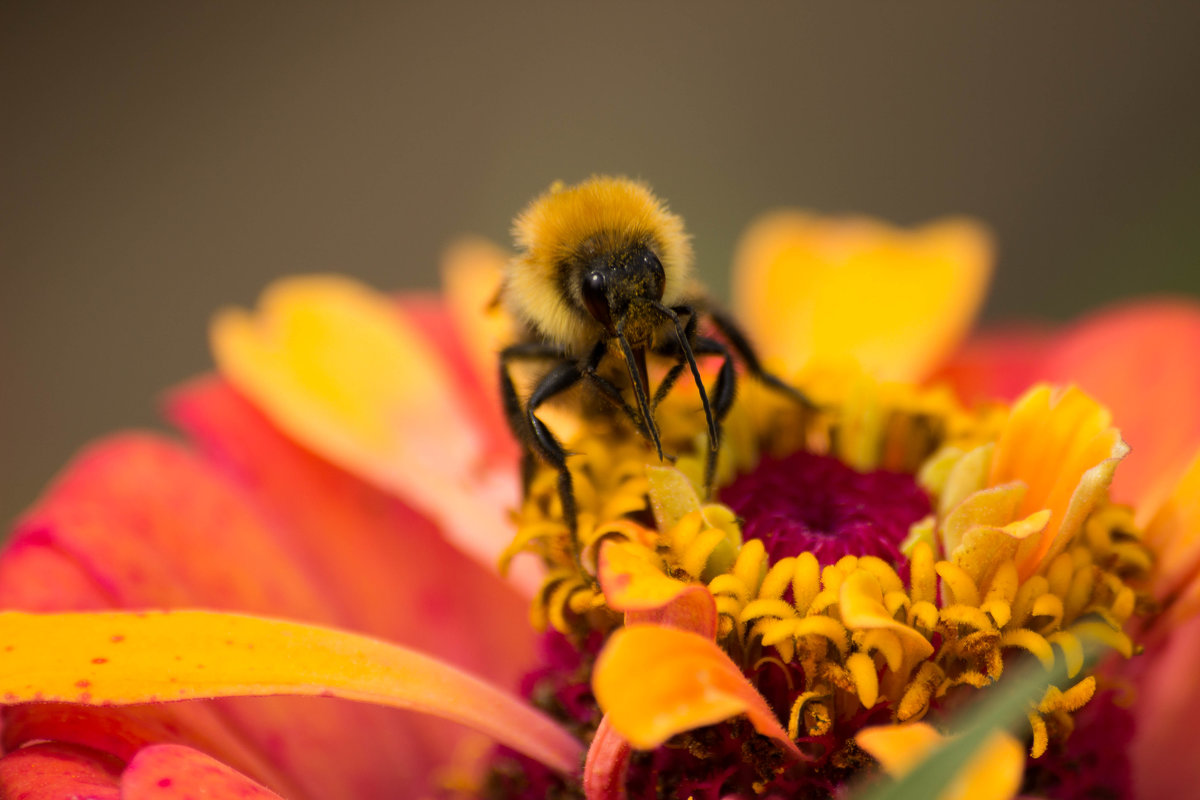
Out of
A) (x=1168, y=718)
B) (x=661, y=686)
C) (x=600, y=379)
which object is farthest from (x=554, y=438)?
(x=1168, y=718)

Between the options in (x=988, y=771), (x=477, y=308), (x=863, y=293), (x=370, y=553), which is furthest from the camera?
→ (x=863, y=293)

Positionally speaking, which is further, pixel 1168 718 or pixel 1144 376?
pixel 1144 376

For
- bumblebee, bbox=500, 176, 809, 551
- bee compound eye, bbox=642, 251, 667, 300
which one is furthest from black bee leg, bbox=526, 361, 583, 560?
bee compound eye, bbox=642, 251, 667, 300

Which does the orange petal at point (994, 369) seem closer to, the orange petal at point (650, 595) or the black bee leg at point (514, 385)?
the black bee leg at point (514, 385)

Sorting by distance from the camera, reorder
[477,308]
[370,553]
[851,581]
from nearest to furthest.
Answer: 1. [851,581]
2. [370,553]
3. [477,308]

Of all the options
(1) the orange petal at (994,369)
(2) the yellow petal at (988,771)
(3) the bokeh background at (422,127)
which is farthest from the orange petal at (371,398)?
(3) the bokeh background at (422,127)

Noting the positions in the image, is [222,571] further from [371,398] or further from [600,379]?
[600,379]
